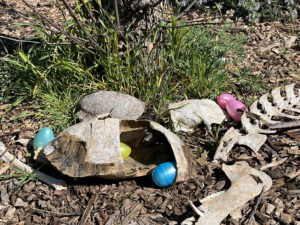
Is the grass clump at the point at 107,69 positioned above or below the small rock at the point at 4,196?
above

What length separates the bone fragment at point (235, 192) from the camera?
230 centimetres

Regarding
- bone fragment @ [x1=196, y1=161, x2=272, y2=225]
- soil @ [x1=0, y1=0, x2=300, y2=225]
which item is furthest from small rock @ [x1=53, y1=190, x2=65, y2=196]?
bone fragment @ [x1=196, y1=161, x2=272, y2=225]

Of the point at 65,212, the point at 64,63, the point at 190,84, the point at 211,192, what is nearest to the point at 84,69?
the point at 64,63

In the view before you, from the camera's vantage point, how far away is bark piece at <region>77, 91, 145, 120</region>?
10.1 feet

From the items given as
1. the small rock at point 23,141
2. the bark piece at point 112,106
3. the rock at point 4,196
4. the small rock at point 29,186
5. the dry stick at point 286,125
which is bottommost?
the rock at point 4,196

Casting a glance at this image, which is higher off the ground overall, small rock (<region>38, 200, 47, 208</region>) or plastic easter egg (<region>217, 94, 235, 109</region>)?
plastic easter egg (<region>217, 94, 235, 109</region>)

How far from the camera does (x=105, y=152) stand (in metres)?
2.49

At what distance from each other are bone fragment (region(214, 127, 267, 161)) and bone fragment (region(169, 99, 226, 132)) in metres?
0.20

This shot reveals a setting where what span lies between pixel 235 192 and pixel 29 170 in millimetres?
1568

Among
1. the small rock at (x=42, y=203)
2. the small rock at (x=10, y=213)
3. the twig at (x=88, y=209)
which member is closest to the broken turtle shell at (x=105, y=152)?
the twig at (x=88, y=209)

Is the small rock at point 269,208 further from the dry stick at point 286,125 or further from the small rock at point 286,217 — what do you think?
the dry stick at point 286,125

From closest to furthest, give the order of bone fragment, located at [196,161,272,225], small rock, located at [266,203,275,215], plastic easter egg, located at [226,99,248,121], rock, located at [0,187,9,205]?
1. bone fragment, located at [196,161,272,225]
2. small rock, located at [266,203,275,215]
3. rock, located at [0,187,9,205]
4. plastic easter egg, located at [226,99,248,121]

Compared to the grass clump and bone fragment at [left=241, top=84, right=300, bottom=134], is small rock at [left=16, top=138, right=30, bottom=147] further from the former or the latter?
bone fragment at [left=241, top=84, right=300, bottom=134]

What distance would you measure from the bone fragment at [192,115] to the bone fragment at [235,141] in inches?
7.9
